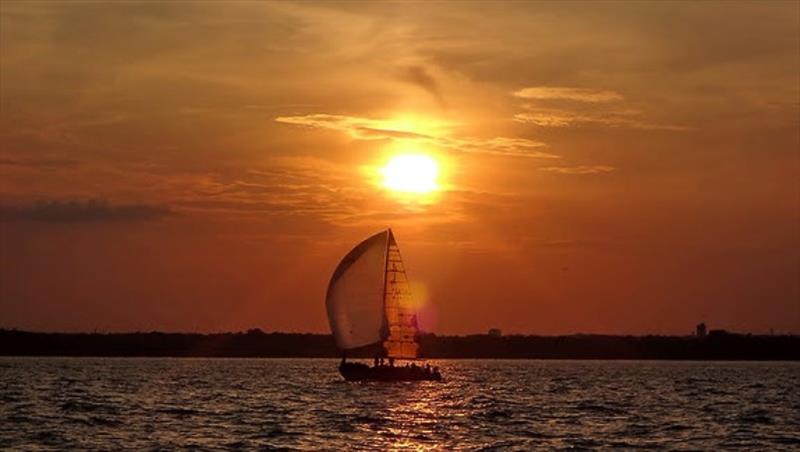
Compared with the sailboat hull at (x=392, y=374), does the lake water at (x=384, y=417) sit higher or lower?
lower

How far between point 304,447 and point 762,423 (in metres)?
30.9

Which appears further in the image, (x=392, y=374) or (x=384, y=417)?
(x=392, y=374)

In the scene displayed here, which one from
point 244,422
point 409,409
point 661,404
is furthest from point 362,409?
point 661,404

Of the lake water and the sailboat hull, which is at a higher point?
the sailboat hull

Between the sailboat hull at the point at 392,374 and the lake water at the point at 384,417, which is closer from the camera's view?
the lake water at the point at 384,417

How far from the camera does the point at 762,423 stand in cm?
7906

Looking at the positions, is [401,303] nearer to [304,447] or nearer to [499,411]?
[499,411]

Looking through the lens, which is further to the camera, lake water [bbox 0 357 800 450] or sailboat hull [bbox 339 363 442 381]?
sailboat hull [bbox 339 363 442 381]

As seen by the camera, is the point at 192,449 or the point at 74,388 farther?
the point at 74,388

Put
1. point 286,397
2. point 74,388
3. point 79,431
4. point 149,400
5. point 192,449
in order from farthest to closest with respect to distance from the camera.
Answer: point 74,388
point 286,397
point 149,400
point 79,431
point 192,449

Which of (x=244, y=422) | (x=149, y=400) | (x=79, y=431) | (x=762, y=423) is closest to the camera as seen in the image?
(x=79, y=431)

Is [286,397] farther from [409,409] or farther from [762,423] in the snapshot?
[762,423]

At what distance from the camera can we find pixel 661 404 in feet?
326

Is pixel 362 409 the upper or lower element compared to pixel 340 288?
lower
